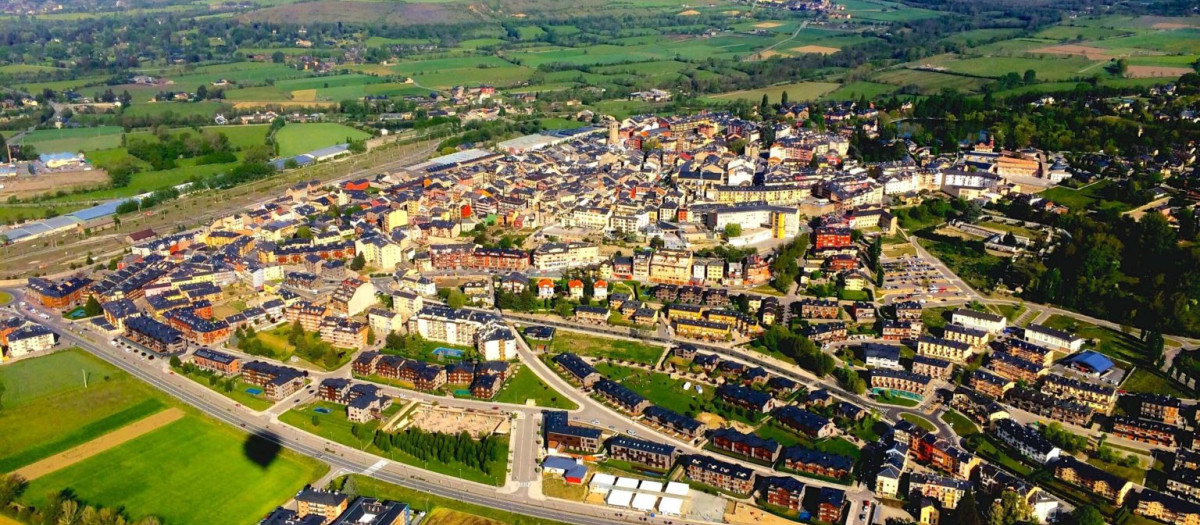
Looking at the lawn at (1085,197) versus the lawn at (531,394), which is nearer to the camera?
the lawn at (531,394)

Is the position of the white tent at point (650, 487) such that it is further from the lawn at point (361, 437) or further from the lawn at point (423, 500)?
the lawn at point (361, 437)

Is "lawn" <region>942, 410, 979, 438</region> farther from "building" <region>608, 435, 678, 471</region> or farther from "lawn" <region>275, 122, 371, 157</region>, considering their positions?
"lawn" <region>275, 122, 371, 157</region>

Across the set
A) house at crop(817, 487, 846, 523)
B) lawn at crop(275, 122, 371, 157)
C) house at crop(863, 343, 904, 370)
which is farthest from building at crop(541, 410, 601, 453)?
lawn at crop(275, 122, 371, 157)

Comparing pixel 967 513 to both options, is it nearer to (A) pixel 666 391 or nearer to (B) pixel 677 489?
(B) pixel 677 489

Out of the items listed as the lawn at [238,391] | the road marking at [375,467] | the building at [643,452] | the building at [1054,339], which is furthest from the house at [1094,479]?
the lawn at [238,391]

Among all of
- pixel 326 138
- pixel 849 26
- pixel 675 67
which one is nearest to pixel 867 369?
pixel 326 138

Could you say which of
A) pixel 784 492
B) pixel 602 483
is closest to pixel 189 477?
pixel 602 483

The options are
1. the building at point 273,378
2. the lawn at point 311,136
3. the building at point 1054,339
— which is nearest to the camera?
the building at point 273,378
